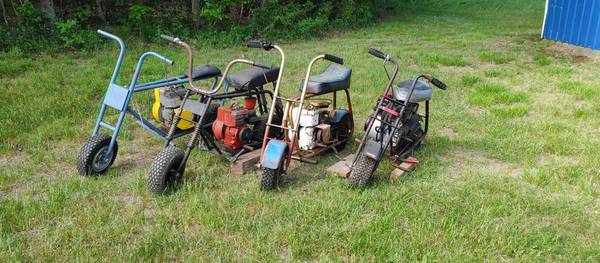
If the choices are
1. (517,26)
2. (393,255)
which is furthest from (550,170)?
(517,26)

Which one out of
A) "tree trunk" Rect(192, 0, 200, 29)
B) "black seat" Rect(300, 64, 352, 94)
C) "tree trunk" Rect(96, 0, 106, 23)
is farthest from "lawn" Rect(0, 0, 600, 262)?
"tree trunk" Rect(192, 0, 200, 29)

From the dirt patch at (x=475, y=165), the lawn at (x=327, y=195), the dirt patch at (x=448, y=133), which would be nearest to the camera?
the lawn at (x=327, y=195)

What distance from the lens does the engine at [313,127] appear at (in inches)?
191

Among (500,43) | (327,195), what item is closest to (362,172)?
(327,195)

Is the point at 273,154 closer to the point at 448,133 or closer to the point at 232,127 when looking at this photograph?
the point at 232,127

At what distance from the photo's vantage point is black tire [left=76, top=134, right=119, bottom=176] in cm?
433

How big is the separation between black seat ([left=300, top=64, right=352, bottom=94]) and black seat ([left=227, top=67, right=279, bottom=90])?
42 centimetres

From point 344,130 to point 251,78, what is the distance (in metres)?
1.16

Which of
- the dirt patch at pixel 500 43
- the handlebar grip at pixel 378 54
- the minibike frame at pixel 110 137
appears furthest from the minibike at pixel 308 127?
the dirt patch at pixel 500 43

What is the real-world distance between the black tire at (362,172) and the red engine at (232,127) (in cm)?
112

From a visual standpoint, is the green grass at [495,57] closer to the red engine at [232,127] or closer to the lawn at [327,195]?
the lawn at [327,195]

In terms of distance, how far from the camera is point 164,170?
4000 mm

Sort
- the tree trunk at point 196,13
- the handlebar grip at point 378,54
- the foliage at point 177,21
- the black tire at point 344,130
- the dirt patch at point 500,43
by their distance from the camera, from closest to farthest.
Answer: the handlebar grip at point 378,54
the black tire at point 344,130
the foliage at point 177,21
the dirt patch at point 500,43
the tree trunk at point 196,13

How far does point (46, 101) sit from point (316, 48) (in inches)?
250
